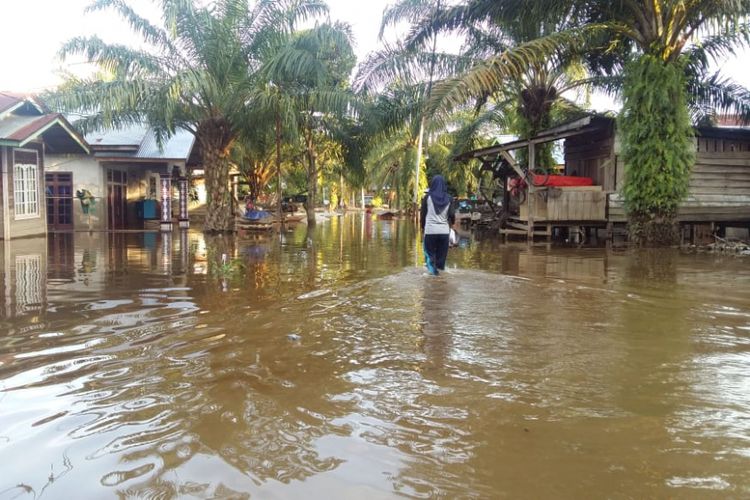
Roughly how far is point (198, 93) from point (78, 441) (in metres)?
16.9

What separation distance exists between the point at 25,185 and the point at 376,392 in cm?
1777

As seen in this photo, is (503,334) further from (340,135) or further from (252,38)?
(340,135)

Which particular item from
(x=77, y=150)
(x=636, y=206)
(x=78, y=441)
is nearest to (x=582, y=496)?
(x=78, y=441)

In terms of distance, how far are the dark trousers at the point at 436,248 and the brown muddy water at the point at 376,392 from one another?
1313mm

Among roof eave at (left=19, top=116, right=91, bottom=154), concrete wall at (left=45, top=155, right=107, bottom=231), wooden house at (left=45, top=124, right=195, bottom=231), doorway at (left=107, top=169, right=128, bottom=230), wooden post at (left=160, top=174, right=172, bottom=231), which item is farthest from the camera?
doorway at (left=107, top=169, right=128, bottom=230)

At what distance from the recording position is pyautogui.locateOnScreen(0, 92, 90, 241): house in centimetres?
1598

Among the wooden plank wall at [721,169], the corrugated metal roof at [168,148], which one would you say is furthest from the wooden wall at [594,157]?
the corrugated metal roof at [168,148]

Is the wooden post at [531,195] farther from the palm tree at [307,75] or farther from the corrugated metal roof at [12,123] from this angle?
the corrugated metal roof at [12,123]

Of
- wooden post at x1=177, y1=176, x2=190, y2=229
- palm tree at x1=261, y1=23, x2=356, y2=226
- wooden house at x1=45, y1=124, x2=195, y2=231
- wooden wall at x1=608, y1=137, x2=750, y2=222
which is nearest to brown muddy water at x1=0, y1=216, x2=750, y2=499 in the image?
wooden wall at x1=608, y1=137, x2=750, y2=222

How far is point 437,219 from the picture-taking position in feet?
30.4

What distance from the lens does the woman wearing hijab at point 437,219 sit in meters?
9.26

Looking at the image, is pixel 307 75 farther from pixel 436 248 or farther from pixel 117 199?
pixel 117 199

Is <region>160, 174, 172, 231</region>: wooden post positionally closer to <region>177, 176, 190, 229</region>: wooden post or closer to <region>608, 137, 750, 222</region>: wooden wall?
<region>177, 176, 190, 229</region>: wooden post

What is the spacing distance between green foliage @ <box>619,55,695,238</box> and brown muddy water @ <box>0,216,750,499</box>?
643cm
